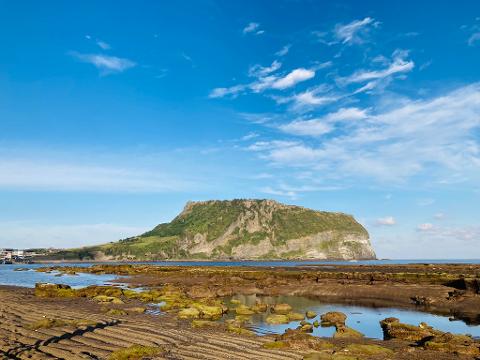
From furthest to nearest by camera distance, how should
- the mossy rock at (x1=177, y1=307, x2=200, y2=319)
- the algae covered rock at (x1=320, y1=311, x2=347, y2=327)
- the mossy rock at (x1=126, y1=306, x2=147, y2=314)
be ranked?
the mossy rock at (x1=126, y1=306, x2=147, y2=314)
the mossy rock at (x1=177, y1=307, x2=200, y2=319)
the algae covered rock at (x1=320, y1=311, x2=347, y2=327)

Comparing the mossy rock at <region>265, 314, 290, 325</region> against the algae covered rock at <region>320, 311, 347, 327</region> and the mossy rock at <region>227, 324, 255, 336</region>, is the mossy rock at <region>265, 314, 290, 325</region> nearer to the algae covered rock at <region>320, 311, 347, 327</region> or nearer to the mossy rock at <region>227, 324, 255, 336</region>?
the algae covered rock at <region>320, 311, 347, 327</region>

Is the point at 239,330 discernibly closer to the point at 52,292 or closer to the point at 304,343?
the point at 304,343

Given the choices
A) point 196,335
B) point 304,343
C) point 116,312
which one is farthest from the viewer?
point 116,312

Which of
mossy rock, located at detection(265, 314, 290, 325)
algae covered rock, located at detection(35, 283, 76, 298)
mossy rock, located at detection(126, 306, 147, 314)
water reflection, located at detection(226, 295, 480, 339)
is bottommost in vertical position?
water reflection, located at detection(226, 295, 480, 339)

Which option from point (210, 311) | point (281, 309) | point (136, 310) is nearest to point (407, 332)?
point (281, 309)

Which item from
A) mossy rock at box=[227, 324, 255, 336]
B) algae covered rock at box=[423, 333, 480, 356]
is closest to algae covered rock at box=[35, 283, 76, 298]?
mossy rock at box=[227, 324, 255, 336]

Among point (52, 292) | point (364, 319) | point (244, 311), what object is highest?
point (52, 292)

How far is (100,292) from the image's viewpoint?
62656mm

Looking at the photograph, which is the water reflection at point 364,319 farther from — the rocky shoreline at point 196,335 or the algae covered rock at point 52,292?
the algae covered rock at point 52,292

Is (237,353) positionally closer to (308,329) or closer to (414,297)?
(308,329)

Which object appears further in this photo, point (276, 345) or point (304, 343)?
point (304, 343)

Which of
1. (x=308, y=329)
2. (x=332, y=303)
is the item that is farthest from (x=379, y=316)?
(x=308, y=329)

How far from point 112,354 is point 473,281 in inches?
2375

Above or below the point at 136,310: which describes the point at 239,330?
below
